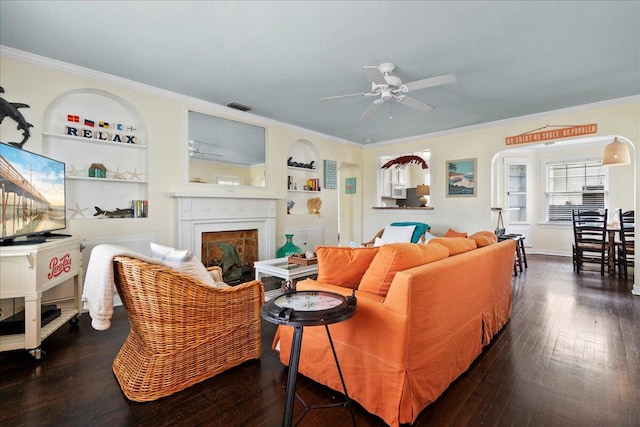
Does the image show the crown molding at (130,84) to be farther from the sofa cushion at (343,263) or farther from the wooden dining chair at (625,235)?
the wooden dining chair at (625,235)

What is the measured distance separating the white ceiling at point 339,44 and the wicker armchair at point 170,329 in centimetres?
196

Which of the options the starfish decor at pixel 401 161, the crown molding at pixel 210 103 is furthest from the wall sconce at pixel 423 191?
the crown molding at pixel 210 103

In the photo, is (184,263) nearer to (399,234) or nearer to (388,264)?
(388,264)

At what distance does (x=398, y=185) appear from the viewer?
289 inches

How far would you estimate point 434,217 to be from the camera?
5.84 metres

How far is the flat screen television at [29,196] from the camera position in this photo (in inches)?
87.7

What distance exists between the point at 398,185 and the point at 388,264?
585 centimetres

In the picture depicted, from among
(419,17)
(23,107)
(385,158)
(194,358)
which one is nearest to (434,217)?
(385,158)

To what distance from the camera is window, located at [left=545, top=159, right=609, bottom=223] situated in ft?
21.7

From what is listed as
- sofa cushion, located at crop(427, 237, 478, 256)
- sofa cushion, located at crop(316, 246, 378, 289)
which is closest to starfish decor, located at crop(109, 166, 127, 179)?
sofa cushion, located at crop(316, 246, 378, 289)

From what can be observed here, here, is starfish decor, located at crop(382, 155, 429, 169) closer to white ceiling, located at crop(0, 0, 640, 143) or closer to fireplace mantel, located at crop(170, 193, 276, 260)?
white ceiling, located at crop(0, 0, 640, 143)

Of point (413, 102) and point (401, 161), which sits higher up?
point (413, 102)

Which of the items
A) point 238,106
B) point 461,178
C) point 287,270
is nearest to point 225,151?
point 238,106

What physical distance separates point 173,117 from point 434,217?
4.58 m
